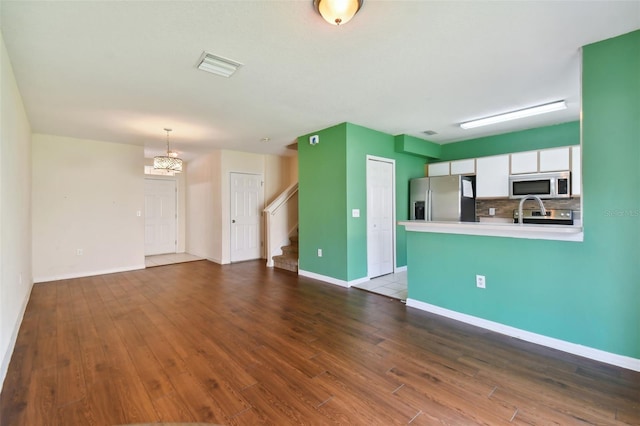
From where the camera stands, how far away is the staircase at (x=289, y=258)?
18.1 feet

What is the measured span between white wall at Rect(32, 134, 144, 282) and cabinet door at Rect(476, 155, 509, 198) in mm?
6447

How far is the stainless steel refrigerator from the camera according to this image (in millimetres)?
5008

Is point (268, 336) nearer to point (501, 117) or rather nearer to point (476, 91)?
point (476, 91)

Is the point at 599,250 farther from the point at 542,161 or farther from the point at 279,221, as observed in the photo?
the point at 279,221

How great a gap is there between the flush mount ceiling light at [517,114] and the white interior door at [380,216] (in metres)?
1.41

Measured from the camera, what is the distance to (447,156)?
5887 mm

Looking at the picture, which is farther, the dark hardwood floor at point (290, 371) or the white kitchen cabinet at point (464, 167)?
the white kitchen cabinet at point (464, 167)

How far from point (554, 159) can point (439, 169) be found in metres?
1.80

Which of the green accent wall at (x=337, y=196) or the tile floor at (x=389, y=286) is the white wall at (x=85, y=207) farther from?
the tile floor at (x=389, y=286)

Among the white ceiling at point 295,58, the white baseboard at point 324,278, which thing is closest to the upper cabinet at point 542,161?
the white ceiling at point 295,58

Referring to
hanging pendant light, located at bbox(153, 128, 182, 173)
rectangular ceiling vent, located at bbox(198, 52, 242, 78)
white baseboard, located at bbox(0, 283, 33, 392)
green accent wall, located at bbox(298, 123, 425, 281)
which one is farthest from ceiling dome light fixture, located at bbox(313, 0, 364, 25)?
hanging pendant light, located at bbox(153, 128, 182, 173)

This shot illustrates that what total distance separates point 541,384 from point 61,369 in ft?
11.5

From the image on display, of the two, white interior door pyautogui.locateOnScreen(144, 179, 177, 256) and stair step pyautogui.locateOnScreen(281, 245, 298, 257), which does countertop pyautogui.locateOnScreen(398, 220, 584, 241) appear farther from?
white interior door pyautogui.locateOnScreen(144, 179, 177, 256)

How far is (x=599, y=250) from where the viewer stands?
2246 mm
